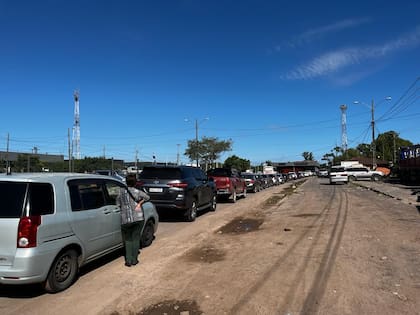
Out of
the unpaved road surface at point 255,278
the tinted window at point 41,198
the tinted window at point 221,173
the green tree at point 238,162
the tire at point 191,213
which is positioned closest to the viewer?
the unpaved road surface at point 255,278

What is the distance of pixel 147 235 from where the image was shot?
9.23 meters

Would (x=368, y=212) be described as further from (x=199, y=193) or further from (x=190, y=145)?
(x=190, y=145)

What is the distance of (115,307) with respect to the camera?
17.2ft

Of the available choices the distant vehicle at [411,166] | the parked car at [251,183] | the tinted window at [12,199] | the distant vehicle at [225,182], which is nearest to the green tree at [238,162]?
A: the distant vehicle at [411,166]

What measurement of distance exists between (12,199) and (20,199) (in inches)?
4.2

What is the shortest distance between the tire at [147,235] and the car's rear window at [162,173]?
392 centimetres

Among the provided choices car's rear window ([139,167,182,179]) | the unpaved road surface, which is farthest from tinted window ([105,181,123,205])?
car's rear window ([139,167,182,179])

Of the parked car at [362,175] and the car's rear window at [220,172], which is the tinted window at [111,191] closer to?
the car's rear window at [220,172]

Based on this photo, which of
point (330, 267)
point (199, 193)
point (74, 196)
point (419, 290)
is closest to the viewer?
point (419, 290)

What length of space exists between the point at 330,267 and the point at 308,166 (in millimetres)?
167473

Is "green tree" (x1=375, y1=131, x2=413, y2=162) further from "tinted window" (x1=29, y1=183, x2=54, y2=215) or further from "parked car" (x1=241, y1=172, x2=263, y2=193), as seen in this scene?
"tinted window" (x1=29, y1=183, x2=54, y2=215)

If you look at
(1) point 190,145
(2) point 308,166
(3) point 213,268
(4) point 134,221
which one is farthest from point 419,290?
(2) point 308,166

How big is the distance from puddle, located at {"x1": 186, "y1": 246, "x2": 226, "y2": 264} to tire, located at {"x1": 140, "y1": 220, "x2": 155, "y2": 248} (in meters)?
1.13

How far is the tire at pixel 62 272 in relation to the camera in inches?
226
